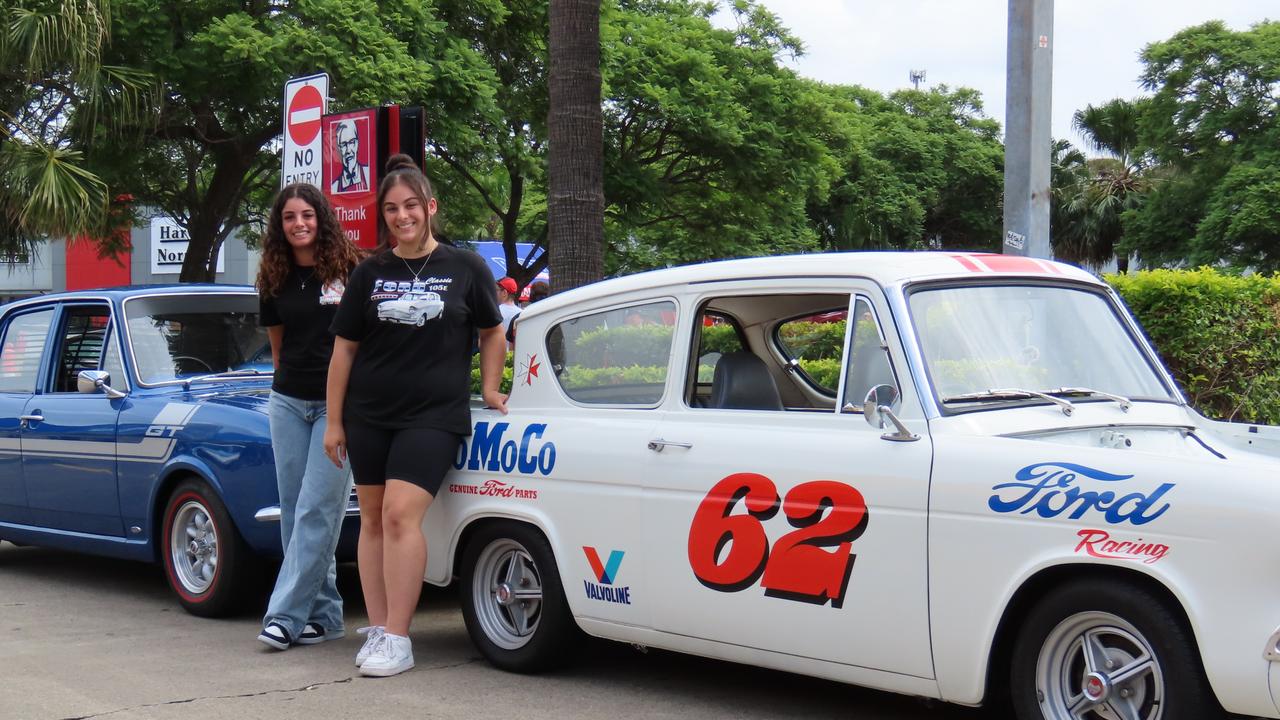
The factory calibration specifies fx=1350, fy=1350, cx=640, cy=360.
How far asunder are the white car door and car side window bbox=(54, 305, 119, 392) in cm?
422

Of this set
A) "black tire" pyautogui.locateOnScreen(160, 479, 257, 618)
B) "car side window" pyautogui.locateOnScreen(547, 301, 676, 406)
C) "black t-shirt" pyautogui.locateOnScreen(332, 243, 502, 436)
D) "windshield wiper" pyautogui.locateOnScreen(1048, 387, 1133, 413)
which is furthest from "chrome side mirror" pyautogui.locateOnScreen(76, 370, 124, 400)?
"windshield wiper" pyautogui.locateOnScreen(1048, 387, 1133, 413)

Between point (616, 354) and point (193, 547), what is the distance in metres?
2.90

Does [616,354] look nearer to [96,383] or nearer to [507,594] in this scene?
[507,594]

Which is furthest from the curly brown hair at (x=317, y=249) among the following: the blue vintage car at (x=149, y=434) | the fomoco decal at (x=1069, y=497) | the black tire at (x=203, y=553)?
the fomoco decal at (x=1069, y=497)

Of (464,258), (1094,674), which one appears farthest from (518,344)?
(1094,674)

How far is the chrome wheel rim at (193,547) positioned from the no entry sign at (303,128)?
2.94 meters

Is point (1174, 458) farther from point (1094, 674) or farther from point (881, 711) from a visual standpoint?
point (881, 711)

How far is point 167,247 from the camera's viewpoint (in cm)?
4966

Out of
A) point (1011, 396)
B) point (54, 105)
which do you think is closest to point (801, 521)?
point (1011, 396)

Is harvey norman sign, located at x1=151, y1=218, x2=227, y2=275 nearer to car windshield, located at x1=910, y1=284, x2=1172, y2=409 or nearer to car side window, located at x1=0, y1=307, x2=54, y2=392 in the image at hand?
car side window, located at x1=0, y1=307, x2=54, y2=392

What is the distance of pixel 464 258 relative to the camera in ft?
19.2

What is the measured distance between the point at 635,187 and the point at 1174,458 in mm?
25379

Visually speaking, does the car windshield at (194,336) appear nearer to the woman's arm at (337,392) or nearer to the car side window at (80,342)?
the car side window at (80,342)

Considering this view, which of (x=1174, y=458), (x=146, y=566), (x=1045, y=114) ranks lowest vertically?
(x=146, y=566)
